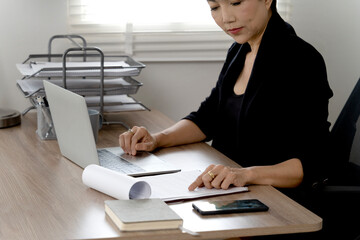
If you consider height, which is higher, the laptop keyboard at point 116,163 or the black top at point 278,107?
Answer: the black top at point 278,107

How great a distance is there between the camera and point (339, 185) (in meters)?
1.95

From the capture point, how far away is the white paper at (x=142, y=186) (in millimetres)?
1457

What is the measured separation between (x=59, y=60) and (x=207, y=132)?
859 mm

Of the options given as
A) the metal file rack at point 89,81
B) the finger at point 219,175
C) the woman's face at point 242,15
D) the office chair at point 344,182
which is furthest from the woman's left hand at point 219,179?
the metal file rack at point 89,81

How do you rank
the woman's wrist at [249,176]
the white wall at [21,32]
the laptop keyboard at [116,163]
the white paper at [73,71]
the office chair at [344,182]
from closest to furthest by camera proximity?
the woman's wrist at [249,176], the laptop keyboard at [116,163], the office chair at [344,182], the white paper at [73,71], the white wall at [21,32]

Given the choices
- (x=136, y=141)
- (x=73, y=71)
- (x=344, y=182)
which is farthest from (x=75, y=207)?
(x=73, y=71)

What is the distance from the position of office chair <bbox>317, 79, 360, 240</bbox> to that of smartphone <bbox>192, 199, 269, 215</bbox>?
448 millimetres

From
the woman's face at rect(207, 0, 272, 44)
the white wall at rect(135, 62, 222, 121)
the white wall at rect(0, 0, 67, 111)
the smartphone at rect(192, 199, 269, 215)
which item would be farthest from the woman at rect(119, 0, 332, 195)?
the white wall at rect(0, 0, 67, 111)

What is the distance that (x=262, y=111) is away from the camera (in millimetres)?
1915

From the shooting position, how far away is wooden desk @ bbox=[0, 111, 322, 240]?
50.2 inches

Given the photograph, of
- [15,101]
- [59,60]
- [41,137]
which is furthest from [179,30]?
[41,137]

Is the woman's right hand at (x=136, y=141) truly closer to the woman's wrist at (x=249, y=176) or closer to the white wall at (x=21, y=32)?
the woman's wrist at (x=249, y=176)

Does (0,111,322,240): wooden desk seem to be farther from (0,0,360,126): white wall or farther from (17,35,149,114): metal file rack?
(0,0,360,126): white wall

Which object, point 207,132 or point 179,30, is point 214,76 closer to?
point 179,30
